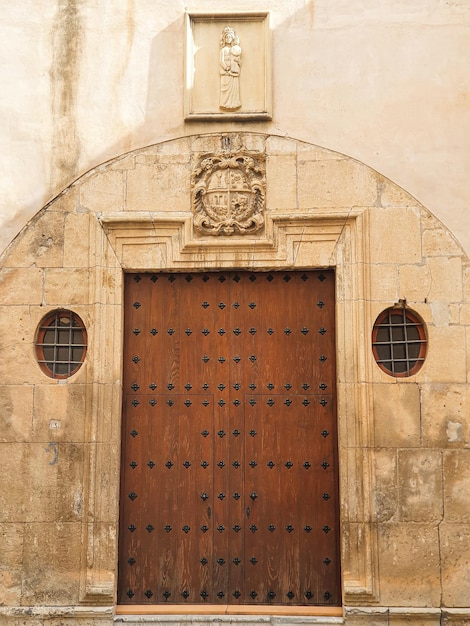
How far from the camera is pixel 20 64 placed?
7016mm

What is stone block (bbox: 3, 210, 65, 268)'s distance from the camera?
6.86 m

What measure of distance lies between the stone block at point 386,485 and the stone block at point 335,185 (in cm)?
173

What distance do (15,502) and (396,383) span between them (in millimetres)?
2688

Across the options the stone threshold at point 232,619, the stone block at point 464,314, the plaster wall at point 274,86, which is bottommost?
the stone threshold at point 232,619

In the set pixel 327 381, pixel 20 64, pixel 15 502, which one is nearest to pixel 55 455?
pixel 15 502

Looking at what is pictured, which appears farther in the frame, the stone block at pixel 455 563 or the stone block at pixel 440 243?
the stone block at pixel 440 243

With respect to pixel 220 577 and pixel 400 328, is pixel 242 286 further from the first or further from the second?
pixel 220 577

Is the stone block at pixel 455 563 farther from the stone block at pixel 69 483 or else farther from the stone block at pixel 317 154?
the stone block at pixel 317 154

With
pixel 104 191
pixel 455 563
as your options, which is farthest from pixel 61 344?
pixel 455 563

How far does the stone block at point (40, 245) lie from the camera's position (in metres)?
6.86

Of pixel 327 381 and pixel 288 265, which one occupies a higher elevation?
pixel 288 265

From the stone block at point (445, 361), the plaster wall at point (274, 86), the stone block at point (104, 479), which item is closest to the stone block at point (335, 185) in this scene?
the plaster wall at point (274, 86)

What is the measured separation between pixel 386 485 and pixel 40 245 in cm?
289

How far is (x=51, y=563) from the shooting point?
6578 mm
